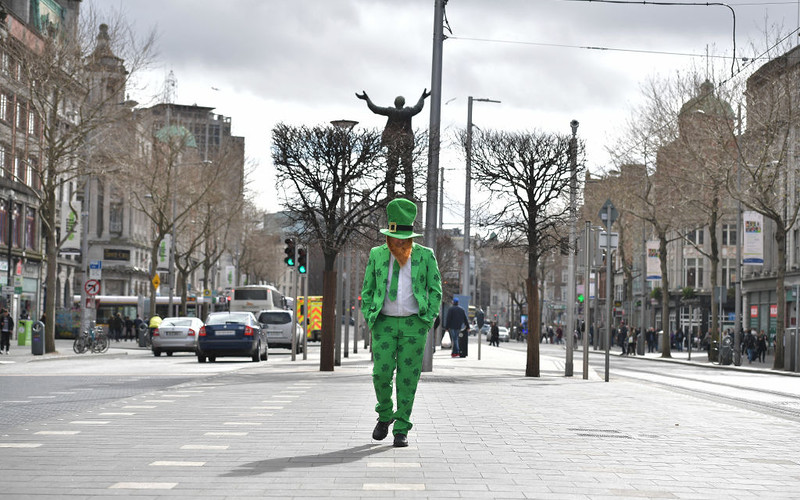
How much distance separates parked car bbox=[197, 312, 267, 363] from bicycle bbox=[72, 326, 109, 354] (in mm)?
9965

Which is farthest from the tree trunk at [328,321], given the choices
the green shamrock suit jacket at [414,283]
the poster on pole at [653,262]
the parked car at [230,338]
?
the poster on pole at [653,262]

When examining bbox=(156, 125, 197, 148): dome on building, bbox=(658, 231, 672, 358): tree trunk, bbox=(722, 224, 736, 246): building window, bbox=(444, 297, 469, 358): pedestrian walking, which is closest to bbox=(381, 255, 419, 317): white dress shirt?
bbox=(444, 297, 469, 358): pedestrian walking

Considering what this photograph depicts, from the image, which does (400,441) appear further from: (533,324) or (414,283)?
(533,324)

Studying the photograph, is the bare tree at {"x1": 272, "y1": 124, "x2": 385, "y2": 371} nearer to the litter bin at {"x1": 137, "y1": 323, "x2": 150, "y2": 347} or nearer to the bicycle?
the bicycle

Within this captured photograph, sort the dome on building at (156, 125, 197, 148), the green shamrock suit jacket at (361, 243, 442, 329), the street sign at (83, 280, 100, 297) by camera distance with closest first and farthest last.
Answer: the green shamrock suit jacket at (361, 243, 442, 329) < the street sign at (83, 280, 100, 297) < the dome on building at (156, 125, 197, 148)

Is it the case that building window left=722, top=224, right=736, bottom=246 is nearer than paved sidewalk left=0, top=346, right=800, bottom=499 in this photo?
No

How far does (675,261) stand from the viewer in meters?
90.8

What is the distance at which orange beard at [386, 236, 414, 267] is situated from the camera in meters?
10.0

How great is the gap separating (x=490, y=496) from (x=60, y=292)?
251ft

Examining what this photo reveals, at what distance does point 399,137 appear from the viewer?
2805 cm

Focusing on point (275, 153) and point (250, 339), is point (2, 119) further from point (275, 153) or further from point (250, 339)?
point (275, 153)

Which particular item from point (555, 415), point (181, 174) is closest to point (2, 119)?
point (181, 174)

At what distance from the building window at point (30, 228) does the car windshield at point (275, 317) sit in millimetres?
23225

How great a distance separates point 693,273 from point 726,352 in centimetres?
4182
